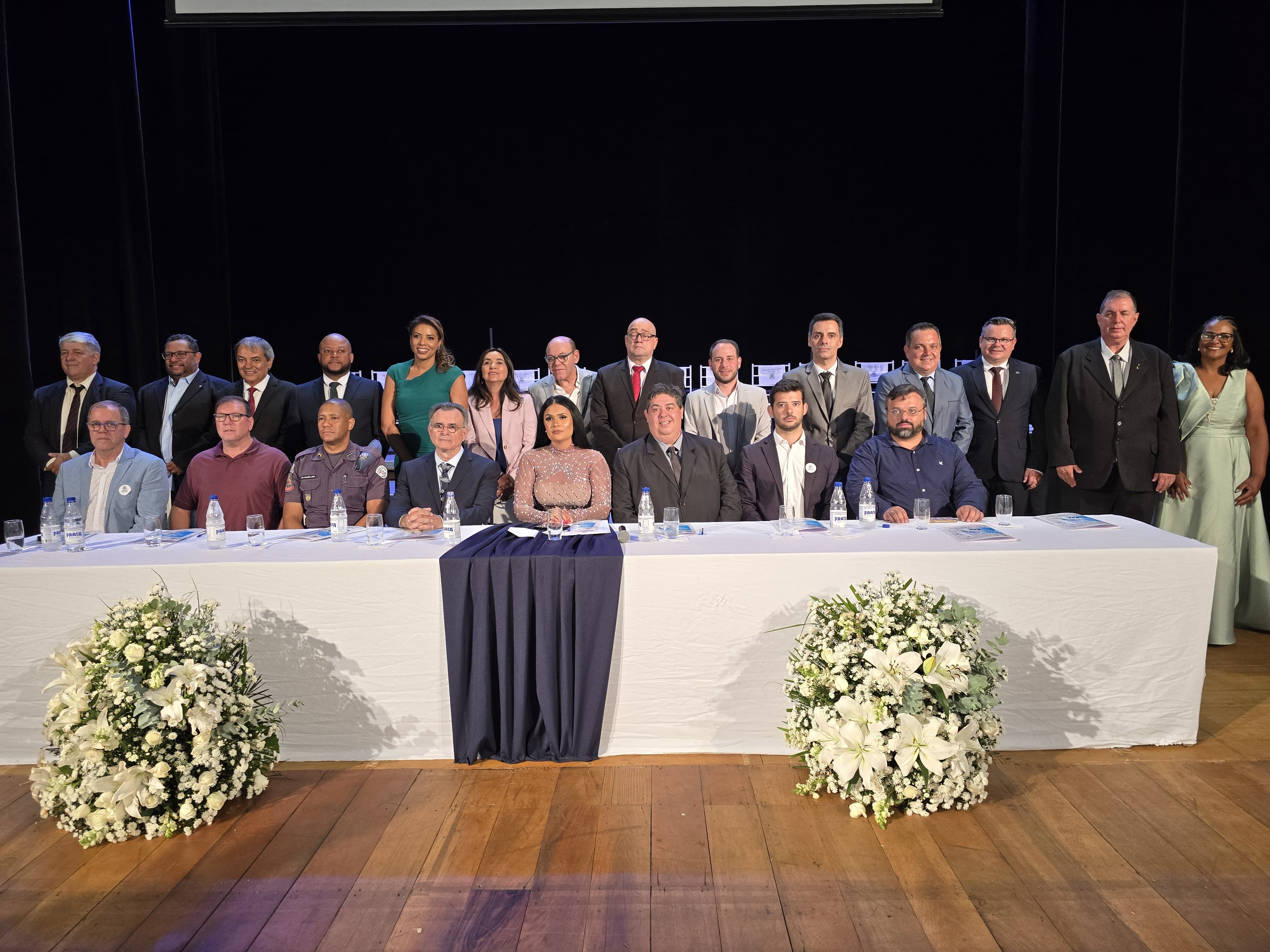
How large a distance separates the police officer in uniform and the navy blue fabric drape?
1.12 m

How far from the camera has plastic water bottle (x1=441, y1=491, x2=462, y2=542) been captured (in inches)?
122

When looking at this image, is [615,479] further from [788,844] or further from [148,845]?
[148,845]

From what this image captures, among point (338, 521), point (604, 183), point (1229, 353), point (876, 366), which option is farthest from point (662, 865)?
point (604, 183)

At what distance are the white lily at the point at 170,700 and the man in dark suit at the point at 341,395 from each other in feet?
7.51

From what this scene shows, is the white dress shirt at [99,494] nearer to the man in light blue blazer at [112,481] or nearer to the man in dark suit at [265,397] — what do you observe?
the man in light blue blazer at [112,481]

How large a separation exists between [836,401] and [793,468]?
636 mm

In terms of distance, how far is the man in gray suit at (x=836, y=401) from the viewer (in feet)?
14.0

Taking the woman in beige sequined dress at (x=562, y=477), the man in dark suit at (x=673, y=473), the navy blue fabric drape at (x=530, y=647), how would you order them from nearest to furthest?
1. the navy blue fabric drape at (x=530, y=647)
2. the woman in beige sequined dress at (x=562, y=477)
3. the man in dark suit at (x=673, y=473)

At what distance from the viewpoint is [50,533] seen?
3.09 meters

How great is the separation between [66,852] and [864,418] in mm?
3436

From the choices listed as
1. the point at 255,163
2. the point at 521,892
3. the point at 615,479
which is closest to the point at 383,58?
the point at 255,163

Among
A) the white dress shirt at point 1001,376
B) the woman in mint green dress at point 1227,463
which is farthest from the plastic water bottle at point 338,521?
the woman in mint green dress at point 1227,463

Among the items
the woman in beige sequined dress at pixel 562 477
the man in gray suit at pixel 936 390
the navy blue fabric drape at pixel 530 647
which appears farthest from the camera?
the man in gray suit at pixel 936 390

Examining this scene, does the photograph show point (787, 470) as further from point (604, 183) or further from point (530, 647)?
point (604, 183)
